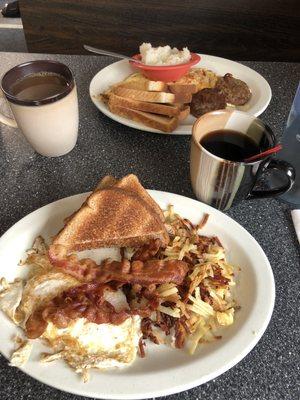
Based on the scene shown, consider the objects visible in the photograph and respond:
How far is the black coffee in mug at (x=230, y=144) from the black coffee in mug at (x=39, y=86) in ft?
1.44

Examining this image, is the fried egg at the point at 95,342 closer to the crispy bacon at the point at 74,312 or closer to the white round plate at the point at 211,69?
the crispy bacon at the point at 74,312

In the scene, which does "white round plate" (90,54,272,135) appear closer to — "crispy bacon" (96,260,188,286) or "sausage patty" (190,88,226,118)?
"sausage patty" (190,88,226,118)

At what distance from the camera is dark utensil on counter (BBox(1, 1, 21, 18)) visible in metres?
3.25

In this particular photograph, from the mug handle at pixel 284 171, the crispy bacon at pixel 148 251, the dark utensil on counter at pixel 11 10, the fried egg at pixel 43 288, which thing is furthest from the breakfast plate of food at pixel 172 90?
the dark utensil on counter at pixel 11 10

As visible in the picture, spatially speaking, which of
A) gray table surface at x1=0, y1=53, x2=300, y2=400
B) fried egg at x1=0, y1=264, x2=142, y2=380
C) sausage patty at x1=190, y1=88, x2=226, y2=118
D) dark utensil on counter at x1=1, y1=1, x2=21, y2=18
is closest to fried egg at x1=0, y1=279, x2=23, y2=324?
fried egg at x1=0, y1=264, x2=142, y2=380

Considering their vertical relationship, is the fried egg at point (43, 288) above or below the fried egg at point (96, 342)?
above

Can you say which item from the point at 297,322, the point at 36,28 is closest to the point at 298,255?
the point at 297,322

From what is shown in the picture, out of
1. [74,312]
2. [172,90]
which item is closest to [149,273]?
[74,312]

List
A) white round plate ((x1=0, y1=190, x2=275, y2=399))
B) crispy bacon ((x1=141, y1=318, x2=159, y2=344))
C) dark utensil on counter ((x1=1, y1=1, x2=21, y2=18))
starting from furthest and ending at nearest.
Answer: dark utensil on counter ((x1=1, y1=1, x2=21, y2=18)) → crispy bacon ((x1=141, y1=318, x2=159, y2=344)) → white round plate ((x1=0, y1=190, x2=275, y2=399))

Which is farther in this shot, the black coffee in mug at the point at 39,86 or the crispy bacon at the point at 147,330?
the black coffee in mug at the point at 39,86

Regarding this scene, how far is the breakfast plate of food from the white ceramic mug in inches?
8.1

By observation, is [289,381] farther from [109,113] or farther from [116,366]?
[109,113]

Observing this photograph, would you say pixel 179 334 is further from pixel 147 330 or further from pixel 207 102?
pixel 207 102

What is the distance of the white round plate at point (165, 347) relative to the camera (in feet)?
2.08
